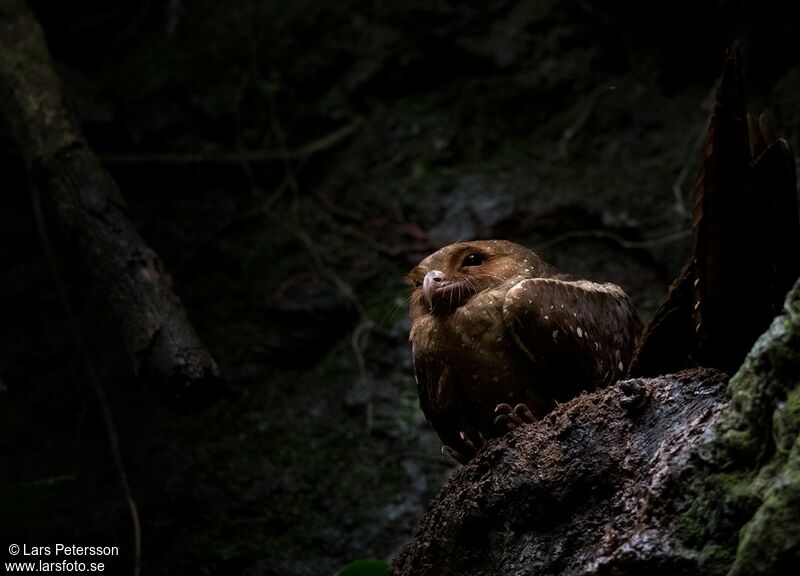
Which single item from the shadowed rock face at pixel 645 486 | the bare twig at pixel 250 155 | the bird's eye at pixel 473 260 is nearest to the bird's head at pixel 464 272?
the bird's eye at pixel 473 260

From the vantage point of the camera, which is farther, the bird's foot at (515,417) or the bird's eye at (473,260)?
the bird's eye at (473,260)

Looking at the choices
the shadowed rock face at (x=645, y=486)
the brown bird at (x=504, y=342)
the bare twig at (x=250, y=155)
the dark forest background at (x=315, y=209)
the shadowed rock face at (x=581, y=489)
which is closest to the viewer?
the shadowed rock face at (x=645, y=486)

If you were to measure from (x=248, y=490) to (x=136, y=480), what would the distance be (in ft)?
1.61

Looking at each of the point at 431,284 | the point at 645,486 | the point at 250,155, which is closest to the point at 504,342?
the point at 431,284

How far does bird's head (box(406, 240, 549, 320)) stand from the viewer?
2881 millimetres

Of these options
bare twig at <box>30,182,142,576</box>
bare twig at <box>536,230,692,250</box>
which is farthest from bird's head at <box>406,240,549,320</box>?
bare twig at <box>30,182,142,576</box>

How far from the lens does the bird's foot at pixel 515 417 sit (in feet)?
8.40

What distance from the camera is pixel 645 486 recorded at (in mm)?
1968

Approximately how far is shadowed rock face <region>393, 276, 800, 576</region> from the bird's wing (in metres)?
0.33

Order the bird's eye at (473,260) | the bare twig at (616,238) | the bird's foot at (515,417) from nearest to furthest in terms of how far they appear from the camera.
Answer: the bird's foot at (515,417), the bird's eye at (473,260), the bare twig at (616,238)
